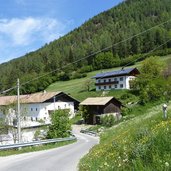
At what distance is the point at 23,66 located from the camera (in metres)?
200

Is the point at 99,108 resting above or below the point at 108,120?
above

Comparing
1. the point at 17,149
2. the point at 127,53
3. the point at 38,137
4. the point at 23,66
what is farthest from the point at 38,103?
the point at 23,66

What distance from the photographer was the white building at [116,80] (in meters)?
107

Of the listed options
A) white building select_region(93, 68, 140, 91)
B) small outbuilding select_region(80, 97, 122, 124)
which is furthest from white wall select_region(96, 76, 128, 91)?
small outbuilding select_region(80, 97, 122, 124)

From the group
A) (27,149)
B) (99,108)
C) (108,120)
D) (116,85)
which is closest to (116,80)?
(116,85)

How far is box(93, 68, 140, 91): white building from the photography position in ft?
351

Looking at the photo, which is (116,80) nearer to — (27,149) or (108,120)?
(108,120)

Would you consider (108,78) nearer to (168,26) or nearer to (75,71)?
(75,71)

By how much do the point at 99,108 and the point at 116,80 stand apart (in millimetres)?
36255

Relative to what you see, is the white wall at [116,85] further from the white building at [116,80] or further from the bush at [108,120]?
the bush at [108,120]

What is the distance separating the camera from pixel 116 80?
110m

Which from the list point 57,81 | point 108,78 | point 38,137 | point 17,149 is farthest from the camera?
point 57,81

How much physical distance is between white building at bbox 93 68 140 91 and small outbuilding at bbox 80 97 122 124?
98.6ft

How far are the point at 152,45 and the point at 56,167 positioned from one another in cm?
15298
